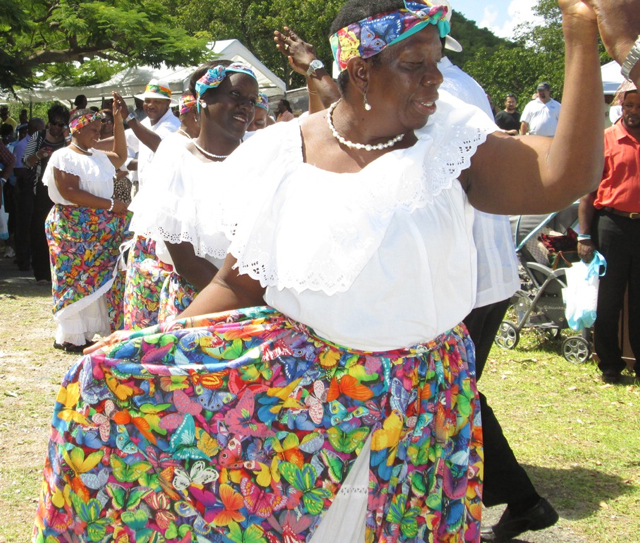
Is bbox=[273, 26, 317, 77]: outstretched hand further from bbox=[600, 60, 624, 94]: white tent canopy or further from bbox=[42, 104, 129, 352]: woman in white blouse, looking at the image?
bbox=[600, 60, 624, 94]: white tent canopy

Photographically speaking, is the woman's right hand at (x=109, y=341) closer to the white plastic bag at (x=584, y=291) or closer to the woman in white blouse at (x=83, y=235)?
the white plastic bag at (x=584, y=291)

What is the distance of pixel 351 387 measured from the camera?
239cm

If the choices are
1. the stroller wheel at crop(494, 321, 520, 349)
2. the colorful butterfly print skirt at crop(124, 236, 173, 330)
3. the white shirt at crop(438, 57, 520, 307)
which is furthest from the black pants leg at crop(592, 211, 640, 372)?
the colorful butterfly print skirt at crop(124, 236, 173, 330)

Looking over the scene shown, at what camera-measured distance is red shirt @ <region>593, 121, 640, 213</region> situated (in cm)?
620

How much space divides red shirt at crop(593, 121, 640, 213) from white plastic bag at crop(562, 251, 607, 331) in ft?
1.43

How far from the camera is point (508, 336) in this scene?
25.0 ft

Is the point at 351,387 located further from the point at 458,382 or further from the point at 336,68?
the point at 336,68

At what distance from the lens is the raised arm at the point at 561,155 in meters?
2.04

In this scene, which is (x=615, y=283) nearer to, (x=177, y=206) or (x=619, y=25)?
(x=177, y=206)

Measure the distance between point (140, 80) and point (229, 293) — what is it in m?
17.5

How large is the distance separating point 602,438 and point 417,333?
336cm

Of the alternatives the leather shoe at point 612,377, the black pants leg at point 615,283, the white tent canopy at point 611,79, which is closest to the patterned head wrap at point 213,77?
the black pants leg at point 615,283

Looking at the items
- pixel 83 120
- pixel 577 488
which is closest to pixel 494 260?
pixel 577 488

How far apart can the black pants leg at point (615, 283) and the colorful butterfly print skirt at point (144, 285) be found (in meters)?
3.73
